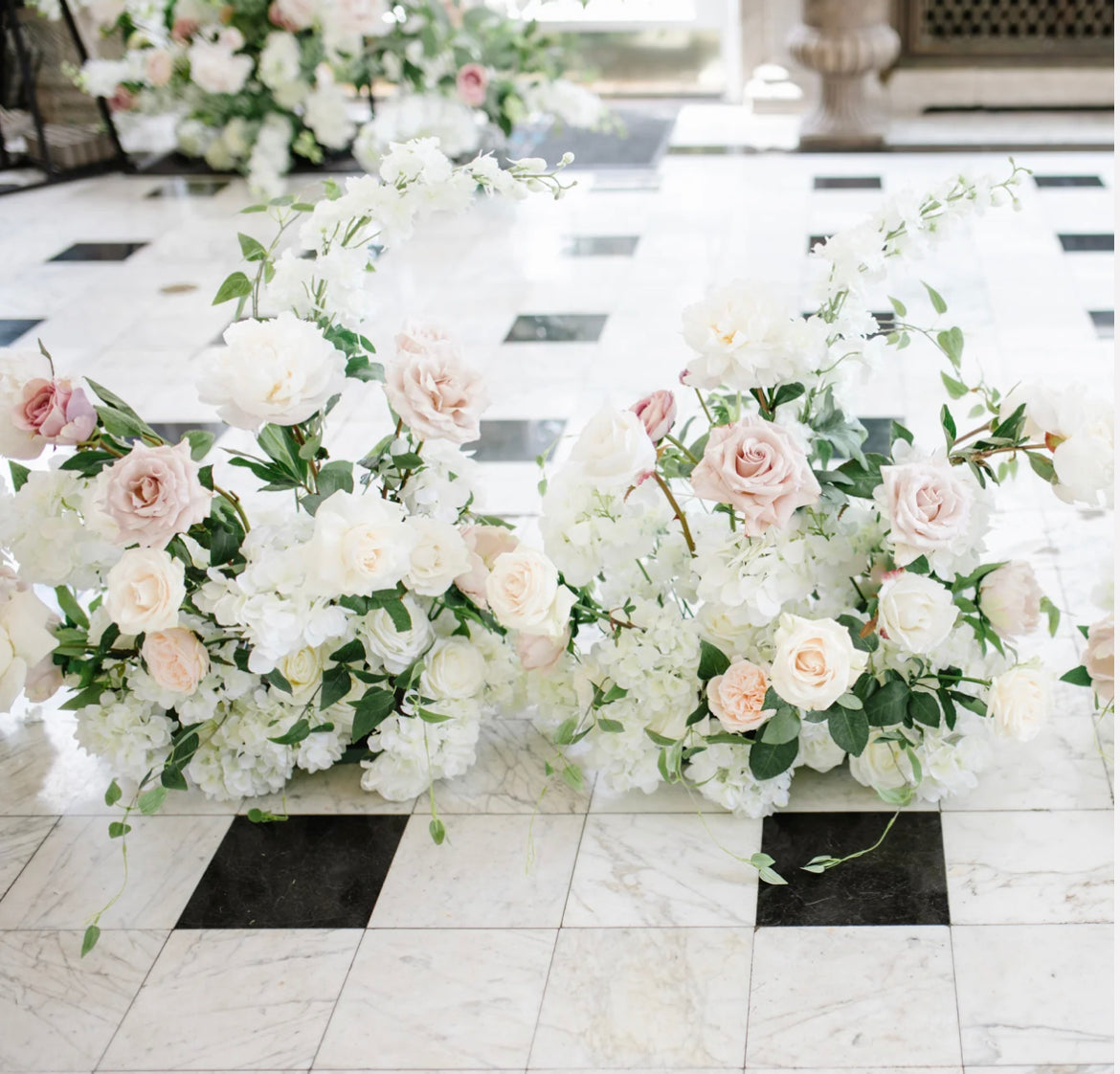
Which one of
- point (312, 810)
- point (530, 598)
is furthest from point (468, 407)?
point (312, 810)

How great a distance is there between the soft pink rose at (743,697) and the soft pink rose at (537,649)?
0.76ft

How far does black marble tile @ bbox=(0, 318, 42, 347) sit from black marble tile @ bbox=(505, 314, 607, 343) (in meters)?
1.31

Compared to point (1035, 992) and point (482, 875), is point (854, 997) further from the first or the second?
point (482, 875)

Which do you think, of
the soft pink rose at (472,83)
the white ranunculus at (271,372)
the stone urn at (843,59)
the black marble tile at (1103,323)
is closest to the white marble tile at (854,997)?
the white ranunculus at (271,372)

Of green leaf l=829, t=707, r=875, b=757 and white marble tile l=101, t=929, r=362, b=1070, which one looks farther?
green leaf l=829, t=707, r=875, b=757

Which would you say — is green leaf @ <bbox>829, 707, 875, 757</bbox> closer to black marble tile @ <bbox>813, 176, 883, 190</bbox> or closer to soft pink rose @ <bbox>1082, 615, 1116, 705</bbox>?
soft pink rose @ <bbox>1082, 615, 1116, 705</bbox>

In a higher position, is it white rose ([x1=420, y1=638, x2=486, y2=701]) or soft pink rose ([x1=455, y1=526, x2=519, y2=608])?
soft pink rose ([x1=455, y1=526, x2=519, y2=608])

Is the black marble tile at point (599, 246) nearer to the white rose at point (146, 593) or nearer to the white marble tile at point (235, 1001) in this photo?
the white rose at point (146, 593)

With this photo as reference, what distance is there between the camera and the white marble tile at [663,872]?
71.1 inches

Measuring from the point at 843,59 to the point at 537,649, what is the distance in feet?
12.1

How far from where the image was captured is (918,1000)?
5.41 ft

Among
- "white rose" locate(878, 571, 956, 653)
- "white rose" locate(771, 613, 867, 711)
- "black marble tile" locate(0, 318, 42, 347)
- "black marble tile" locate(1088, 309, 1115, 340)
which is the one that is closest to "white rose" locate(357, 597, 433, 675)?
"white rose" locate(771, 613, 867, 711)

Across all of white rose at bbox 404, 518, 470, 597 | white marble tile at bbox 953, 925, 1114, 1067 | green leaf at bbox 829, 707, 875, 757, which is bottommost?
white marble tile at bbox 953, 925, 1114, 1067

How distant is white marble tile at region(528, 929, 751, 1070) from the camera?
5.29 feet
